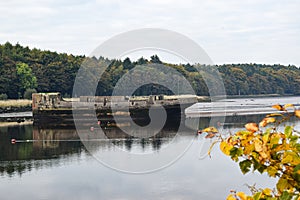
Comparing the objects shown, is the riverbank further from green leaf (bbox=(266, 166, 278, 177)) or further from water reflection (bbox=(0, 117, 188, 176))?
green leaf (bbox=(266, 166, 278, 177))

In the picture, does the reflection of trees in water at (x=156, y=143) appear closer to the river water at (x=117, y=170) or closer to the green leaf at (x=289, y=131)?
the river water at (x=117, y=170)

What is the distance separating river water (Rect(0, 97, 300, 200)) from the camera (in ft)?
54.4

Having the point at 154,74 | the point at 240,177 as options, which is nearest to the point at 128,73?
the point at 154,74

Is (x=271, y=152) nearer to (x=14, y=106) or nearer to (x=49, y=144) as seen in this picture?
(x=49, y=144)

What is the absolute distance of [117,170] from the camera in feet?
68.6

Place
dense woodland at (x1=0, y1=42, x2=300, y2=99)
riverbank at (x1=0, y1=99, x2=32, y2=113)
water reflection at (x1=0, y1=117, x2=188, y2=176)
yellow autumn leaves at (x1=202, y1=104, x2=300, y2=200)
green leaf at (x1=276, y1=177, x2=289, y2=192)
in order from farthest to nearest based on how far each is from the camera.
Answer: dense woodland at (x1=0, y1=42, x2=300, y2=99), riverbank at (x1=0, y1=99, x2=32, y2=113), water reflection at (x1=0, y1=117, x2=188, y2=176), green leaf at (x1=276, y1=177, x2=289, y2=192), yellow autumn leaves at (x1=202, y1=104, x2=300, y2=200)

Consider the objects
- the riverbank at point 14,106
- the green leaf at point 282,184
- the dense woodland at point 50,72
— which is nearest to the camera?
the green leaf at point 282,184

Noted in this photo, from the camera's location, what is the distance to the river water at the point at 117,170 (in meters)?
16.6

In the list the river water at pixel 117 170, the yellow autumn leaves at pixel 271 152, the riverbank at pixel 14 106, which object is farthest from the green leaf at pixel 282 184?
the riverbank at pixel 14 106

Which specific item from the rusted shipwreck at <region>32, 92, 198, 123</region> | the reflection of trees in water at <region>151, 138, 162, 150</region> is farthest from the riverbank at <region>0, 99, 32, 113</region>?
the reflection of trees in water at <region>151, 138, 162, 150</region>

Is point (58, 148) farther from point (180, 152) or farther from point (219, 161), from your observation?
point (219, 161)

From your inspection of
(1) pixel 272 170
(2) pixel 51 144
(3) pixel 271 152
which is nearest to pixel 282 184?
(1) pixel 272 170

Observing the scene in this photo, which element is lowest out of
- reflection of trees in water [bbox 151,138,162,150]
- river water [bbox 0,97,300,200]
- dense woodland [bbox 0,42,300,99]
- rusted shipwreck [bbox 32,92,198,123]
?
river water [bbox 0,97,300,200]

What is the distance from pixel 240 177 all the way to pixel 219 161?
3.75 meters
